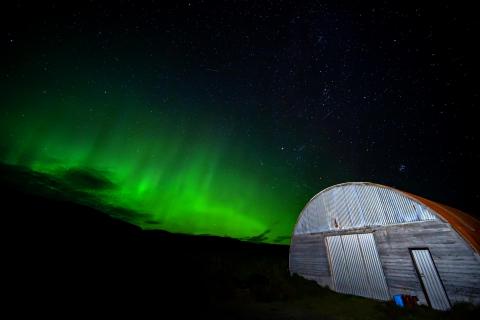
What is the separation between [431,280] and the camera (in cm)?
912

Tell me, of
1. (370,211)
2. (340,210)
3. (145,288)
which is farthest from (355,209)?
(145,288)

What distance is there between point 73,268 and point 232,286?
909cm

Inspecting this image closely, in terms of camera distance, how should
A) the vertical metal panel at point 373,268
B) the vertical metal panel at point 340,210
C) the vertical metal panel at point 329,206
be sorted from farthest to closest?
1. the vertical metal panel at point 329,206
2. the vertical metal panel at point 340,210
3. the vertical metal panel at point 373,268

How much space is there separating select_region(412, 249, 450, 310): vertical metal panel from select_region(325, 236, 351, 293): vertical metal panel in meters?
3.62

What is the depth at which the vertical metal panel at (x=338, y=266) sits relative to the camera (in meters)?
12.3

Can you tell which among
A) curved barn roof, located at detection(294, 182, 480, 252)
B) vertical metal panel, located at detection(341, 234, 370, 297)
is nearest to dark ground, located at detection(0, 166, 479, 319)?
vertical metal panel, located at detection(341, 234, 370, 297)

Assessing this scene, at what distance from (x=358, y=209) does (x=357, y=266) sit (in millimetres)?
3096

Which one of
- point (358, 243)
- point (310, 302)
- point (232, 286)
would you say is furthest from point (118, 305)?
point (358, 243)

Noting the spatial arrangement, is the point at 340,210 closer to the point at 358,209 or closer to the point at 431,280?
the point at 358,209

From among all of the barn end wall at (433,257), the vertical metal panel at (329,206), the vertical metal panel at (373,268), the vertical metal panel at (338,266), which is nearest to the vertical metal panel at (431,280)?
the barn end wall at (433,257)

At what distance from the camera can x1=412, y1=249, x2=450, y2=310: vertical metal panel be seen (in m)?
8.78

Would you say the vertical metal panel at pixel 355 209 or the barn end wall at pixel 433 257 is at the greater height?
the vertical metal panel at pixel 355 209

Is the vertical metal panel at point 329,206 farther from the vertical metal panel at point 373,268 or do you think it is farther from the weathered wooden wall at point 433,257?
the weathered wooden wall at point 433,257

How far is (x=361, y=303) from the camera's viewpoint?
1050 cm
